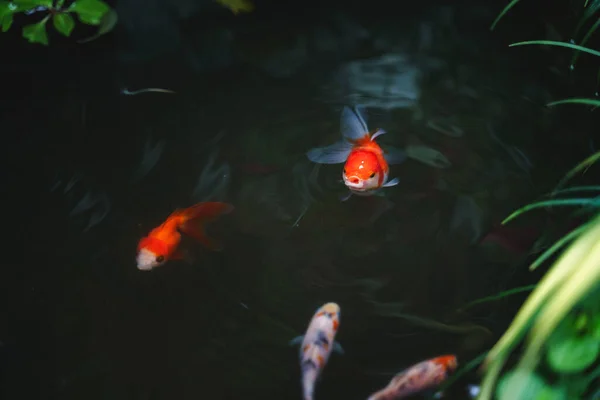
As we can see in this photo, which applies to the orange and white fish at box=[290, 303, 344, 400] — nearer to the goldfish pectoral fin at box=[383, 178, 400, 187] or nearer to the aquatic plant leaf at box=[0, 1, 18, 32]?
the goldfish pectoral fin at box=[383, 178, 400, 187]

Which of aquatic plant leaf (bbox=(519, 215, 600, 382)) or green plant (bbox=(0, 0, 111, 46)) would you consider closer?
aquatic plant leaf (bbox=(519, 215, 600, 382))

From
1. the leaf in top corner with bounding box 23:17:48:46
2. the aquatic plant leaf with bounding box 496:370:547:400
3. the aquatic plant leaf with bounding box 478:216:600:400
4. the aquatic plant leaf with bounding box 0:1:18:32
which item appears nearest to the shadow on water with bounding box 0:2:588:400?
the leaf in top corner with bounding box 23:17:48:46

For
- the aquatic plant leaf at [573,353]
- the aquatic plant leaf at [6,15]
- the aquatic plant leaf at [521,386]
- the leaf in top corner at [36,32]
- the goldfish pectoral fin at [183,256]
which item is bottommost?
the goldfish pectoral fin at [183,256]

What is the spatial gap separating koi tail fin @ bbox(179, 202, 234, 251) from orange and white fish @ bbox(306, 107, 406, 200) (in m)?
0.39

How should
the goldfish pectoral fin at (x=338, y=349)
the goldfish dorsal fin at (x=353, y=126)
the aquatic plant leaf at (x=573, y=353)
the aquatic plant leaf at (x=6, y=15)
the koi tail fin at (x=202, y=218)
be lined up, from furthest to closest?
the aquatic plant leaf at (x=6, y=15)
the goldfish dorsal fin at (x=353, y=126)
the koi tail fin at (x=202, y=218)
the goldfish pectoral fin at (x=338, y=349)
the aquatic plant leaf at (x=573, y=353)

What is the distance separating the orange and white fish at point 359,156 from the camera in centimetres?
187

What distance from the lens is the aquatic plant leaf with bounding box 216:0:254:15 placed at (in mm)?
2775

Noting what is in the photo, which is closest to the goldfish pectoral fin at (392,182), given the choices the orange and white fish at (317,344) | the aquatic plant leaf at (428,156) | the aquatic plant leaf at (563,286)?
the aquatic plant leaf at (428,156)

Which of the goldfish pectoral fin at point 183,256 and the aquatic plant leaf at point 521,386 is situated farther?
the goldfish pectoral fin at point 183,256

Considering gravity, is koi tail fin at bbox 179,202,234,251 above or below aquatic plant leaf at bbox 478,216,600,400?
below

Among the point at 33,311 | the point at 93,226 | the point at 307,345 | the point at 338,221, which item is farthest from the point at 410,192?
the point at 33,311

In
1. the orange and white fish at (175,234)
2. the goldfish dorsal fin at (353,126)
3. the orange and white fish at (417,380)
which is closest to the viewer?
the orange and white fish at (417,380)

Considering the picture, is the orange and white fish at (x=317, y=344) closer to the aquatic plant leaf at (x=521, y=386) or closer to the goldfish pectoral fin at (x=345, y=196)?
the goldfish pectoral fin at (x=345, y=196)

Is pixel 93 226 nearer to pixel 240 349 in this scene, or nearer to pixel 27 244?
pixel 27 244
